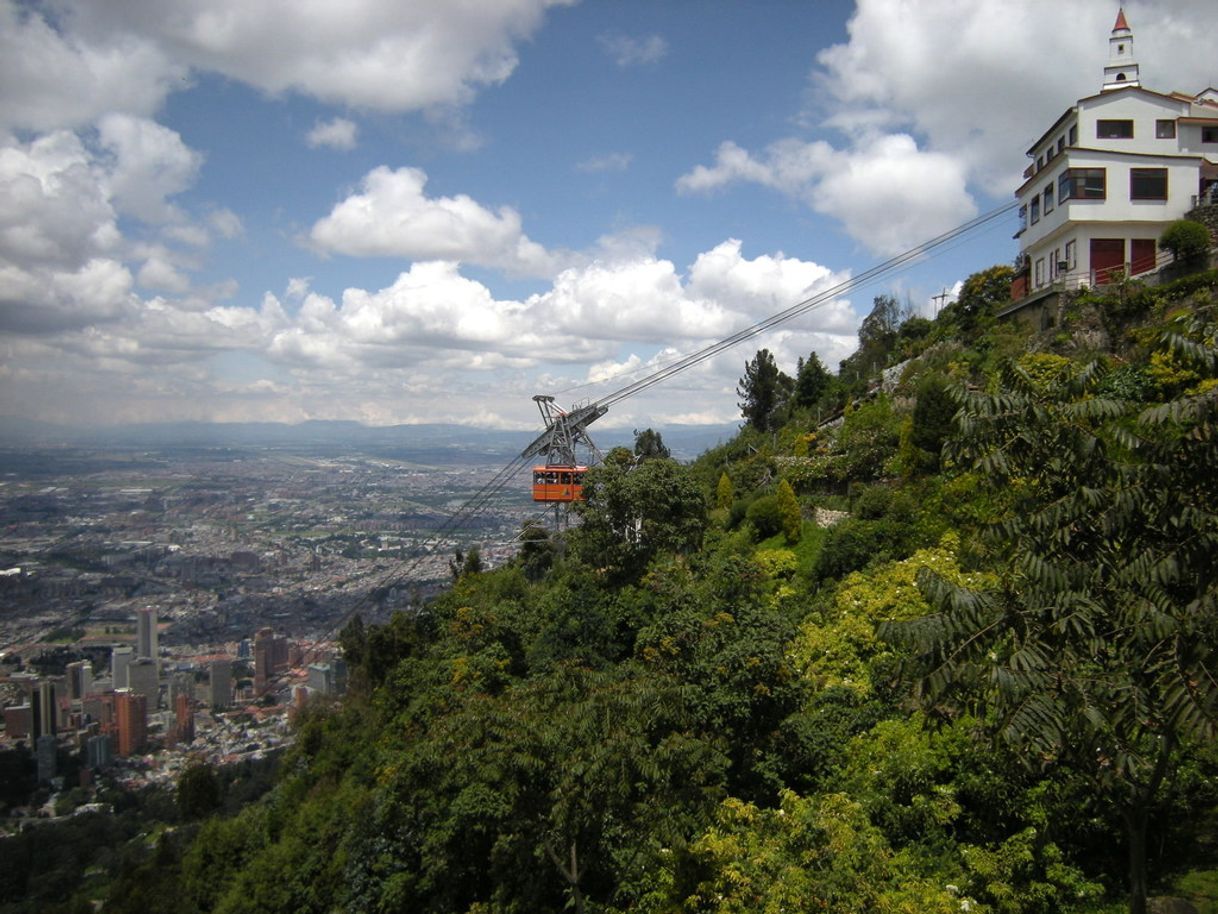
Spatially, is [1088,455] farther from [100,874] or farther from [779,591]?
[100,874]

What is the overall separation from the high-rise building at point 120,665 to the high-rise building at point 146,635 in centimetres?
66

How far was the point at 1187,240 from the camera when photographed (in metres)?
18.1

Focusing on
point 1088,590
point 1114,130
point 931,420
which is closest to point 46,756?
point 931,420

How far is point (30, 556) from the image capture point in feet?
108

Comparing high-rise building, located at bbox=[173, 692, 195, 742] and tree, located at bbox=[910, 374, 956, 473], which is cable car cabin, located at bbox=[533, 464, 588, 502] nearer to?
high-rise building, located at bbox=[173, 692, 195, 742]

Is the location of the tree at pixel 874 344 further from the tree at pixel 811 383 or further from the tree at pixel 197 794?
the tree at pixel 197 794

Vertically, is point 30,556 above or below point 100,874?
above

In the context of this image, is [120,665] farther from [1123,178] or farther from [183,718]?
[1123,178]

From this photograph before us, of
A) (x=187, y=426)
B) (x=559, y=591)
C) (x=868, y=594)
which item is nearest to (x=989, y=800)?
(x=868, y=594)

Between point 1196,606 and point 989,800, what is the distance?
178 inches

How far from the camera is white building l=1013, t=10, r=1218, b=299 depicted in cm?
2056

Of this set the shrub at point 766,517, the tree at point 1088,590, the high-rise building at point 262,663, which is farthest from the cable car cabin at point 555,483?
the tree at point 1088,590

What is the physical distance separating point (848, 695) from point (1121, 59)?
24.0 metres

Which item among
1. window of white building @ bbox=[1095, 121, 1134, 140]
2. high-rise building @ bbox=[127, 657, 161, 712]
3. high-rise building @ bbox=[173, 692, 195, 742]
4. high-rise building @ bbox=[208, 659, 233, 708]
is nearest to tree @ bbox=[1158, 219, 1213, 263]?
window of white building @ bbox=[1095, 121, 1134, 140]
